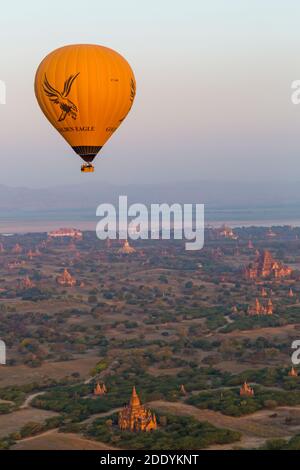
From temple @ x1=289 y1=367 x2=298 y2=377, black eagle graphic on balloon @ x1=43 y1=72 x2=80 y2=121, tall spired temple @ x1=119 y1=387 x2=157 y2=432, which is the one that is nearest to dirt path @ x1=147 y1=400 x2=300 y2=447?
tall spired temple @ x1=119 y1=387 x2=157 y2=432

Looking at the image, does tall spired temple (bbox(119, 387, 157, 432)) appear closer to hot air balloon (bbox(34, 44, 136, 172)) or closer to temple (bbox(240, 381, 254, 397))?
temple (bbox(240, 381, 254, 397))

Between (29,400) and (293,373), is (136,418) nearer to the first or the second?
(29,400)

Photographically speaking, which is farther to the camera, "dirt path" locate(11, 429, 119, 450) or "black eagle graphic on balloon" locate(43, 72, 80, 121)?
"dirt path" locate(11, 429, 119, 450)

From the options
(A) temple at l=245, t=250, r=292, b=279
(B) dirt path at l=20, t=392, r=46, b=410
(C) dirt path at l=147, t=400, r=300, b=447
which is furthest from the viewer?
(A) temple at l=245, t=250, r=292, b=279

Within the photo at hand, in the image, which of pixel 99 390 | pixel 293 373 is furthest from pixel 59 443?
pixel 293 373

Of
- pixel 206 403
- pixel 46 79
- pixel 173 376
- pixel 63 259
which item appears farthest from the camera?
pixel 63 259

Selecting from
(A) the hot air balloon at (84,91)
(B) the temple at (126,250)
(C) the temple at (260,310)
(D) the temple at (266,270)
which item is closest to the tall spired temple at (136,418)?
(A) the hot air balloon at (84,91)

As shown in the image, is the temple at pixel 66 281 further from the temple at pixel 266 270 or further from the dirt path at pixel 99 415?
the dirt path at pixel 99 415

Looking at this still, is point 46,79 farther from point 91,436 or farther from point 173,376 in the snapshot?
point 173,376
